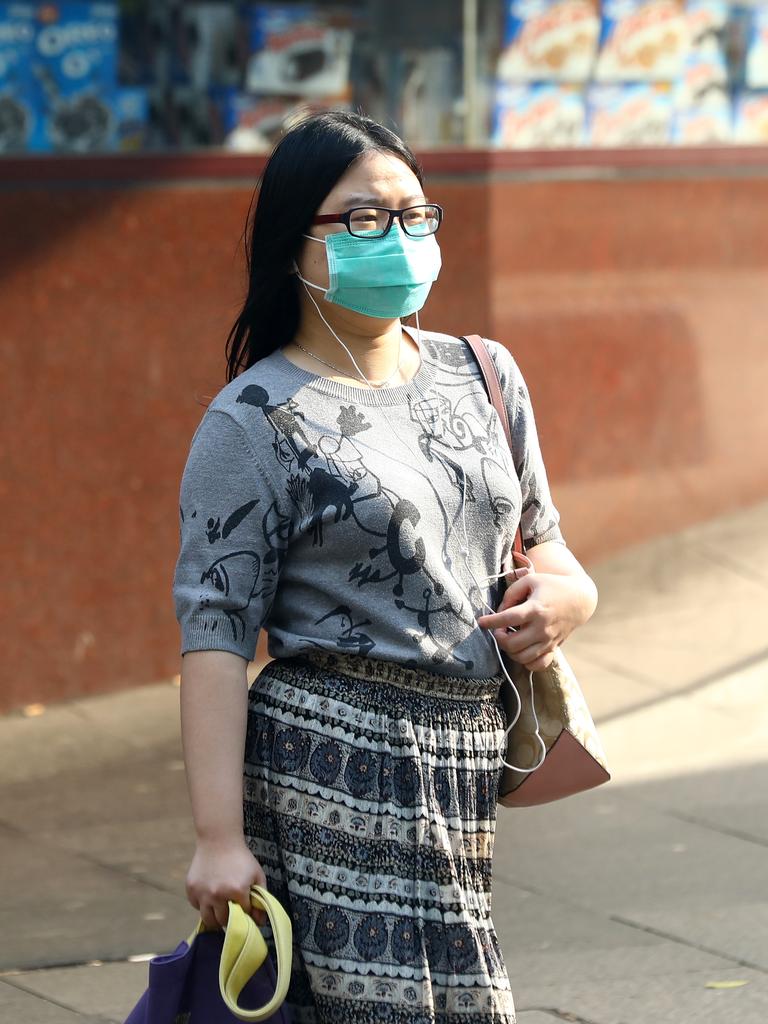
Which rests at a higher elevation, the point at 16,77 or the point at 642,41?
the point at 16,77

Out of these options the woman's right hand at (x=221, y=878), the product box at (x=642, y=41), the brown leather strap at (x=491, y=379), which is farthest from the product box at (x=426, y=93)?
the woman's right hand at (x=221, y=878)

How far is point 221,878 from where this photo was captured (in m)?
2.50

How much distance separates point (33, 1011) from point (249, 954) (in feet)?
Result: 5.16

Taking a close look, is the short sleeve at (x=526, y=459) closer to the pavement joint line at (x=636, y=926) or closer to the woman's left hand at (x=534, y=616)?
the woman's left hand at (x=534, y=616)

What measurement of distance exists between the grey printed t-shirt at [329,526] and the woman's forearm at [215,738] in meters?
0.04

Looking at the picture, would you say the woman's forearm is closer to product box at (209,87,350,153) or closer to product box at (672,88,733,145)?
product box at (209,87,350,153)

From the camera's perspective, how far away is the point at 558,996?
400 cm

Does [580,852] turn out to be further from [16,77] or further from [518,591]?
[16,77]

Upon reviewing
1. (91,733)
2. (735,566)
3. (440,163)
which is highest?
(440,163)

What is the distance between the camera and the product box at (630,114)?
7660 mm

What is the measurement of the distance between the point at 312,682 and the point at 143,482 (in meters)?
3.55

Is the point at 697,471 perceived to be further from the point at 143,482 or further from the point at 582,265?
the point at 143,482

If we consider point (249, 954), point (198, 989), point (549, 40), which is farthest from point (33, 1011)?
point (549, 40)

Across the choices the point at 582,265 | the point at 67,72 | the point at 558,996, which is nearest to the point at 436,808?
the point at 558,996
